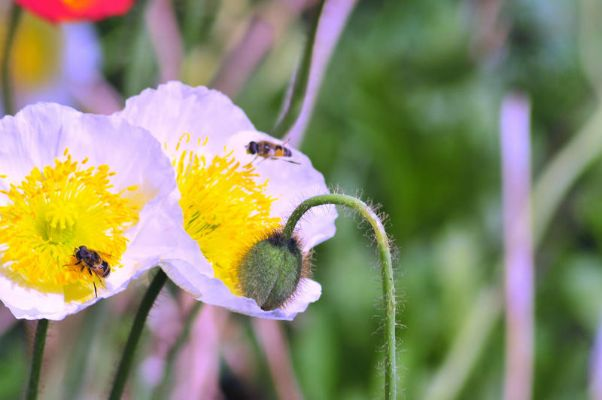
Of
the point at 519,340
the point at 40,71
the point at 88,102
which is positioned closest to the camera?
the point at 519,340

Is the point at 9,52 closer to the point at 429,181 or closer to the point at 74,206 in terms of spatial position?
the point at 74,206

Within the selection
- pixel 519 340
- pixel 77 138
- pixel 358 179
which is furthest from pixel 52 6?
pixel 358 179

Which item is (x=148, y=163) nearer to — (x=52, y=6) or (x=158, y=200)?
(x=158, y=200)

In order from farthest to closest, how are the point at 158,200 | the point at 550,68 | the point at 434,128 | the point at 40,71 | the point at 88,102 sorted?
the point at 550,68
the point at 434,128
the point at 40,71
the point at 88,102
the point at 158,200

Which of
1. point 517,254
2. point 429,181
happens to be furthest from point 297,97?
point 429,181

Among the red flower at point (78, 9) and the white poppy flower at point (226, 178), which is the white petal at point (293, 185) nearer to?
the white poppy flower at point (226, 178)

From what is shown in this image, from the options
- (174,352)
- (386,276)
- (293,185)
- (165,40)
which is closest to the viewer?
(386,276)
